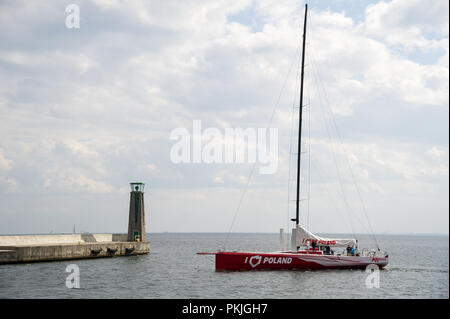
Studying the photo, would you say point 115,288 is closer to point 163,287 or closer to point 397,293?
point 163,287

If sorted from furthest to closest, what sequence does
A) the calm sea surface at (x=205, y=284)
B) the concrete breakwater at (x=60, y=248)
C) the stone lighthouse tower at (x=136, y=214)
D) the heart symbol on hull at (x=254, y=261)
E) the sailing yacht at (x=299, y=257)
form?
the stone lighthouse tower at (x=136, y=214) → the concrete breakwater at (x=60, y=248) → the sailing yacht at (x=299, y=257) → the heart symbol on hull at (x=254, y=261) → the calm sea surface at (x=205, y=284)

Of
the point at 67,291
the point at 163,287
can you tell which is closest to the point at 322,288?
the point at 163,287

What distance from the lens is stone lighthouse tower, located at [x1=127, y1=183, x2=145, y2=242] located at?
60344 mm

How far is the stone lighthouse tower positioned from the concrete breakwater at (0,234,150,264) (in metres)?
1.66

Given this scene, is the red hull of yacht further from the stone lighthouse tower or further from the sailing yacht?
the stone lighthouse tower

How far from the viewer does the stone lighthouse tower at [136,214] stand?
60.3 metres

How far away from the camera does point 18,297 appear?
2722 cm

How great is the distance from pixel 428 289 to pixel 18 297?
27226mm

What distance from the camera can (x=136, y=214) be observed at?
60.5 metres

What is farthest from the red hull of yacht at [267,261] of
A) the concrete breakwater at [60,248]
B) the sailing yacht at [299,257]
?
the concrete breakwater at [60,248]

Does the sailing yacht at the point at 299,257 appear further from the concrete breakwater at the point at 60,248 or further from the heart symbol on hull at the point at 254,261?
the concrete breakwater at the point at 60,248

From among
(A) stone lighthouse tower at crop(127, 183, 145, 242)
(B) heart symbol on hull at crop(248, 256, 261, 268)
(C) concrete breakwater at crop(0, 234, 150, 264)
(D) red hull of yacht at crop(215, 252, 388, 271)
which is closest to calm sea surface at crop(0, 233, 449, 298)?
(D) red hull of yacht at crop(215, 252, 388, 271)

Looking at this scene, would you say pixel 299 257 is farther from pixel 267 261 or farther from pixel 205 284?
pixel 205 284

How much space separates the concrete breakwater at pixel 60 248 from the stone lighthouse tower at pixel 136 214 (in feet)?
5.44
